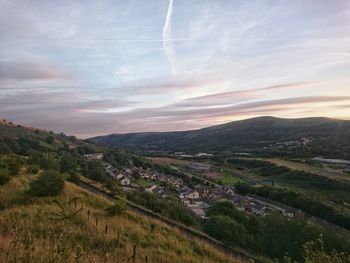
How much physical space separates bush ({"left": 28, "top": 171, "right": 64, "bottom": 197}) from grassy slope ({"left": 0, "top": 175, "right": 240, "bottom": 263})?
45cm

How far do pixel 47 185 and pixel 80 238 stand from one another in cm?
643

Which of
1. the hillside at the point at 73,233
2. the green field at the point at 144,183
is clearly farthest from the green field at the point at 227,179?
the hillside at the point at 73,233

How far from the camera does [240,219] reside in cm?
3341

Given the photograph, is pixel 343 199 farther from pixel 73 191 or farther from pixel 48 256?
pixel 48 256

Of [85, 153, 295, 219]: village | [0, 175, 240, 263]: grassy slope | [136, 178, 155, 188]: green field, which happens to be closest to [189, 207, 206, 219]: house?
[85, 153, 295, 219]: village

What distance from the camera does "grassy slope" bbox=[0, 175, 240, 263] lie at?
241 inches

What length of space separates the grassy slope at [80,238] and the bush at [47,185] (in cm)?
45

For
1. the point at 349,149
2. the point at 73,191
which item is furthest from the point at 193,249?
the point at 349,149

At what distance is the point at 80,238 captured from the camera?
922 cm

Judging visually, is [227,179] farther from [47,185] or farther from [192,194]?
[47,185]

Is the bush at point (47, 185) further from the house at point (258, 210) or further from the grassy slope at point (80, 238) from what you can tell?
the house at point (258, 210)

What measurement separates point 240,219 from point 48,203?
23.4 meters

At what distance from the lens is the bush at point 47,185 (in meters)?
14.7

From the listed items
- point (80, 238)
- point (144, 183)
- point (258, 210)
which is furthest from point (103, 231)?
point (144, 183)
